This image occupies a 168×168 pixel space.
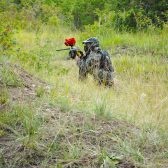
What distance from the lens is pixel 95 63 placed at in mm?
8500

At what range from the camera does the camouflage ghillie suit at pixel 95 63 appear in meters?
8.40

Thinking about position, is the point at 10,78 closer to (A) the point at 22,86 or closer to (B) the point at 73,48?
(A) the point at 22,86

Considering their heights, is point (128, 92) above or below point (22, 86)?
below

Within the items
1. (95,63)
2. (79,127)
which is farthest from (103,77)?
(79,127)

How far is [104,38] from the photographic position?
1440 cm

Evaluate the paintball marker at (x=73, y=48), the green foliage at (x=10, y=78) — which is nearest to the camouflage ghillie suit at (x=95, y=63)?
the paintball marker at (x=73, y=48)

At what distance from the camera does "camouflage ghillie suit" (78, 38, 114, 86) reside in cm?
→ 840

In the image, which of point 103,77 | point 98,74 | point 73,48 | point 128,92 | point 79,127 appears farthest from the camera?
point 73,48

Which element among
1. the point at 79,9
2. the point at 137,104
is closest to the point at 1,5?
the point at 137,104

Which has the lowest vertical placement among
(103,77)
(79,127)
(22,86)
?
(103,77)

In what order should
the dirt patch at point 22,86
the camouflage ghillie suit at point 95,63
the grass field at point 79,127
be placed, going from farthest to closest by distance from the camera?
the camouflage ghillie suit at point 95,63 < the dirt patch at point 22,86 < the grass field at point 79,127

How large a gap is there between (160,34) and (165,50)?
53cm

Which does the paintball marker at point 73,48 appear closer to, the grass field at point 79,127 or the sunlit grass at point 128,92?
the sunlit grass at point 128,92

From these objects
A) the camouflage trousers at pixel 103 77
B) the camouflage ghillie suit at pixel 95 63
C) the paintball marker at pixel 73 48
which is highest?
the paintball marker at pixel 73 48
